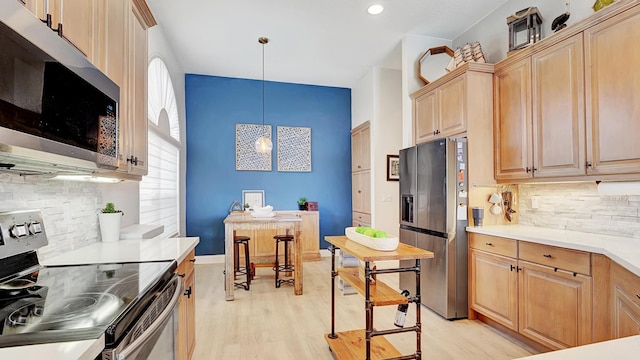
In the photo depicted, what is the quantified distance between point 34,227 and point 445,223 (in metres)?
2.90

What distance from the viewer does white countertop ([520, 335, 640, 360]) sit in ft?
2.31

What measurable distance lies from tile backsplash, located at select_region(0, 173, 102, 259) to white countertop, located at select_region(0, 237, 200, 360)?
0.25 feet

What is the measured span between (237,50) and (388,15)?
2.12 metres

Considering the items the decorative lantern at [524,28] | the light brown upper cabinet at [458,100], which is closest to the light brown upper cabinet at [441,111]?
the light brown upper cabinet at [458,100]

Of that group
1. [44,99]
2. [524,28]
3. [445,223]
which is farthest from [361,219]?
[44,99]

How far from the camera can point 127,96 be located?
192cm

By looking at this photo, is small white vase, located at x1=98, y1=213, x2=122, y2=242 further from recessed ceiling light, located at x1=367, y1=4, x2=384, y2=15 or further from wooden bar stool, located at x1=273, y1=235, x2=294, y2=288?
recessed ceiling light, located at x1=367, y1=4, x2=384, y2=15

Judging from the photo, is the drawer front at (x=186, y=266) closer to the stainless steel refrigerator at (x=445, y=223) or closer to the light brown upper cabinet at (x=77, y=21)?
the light brown upper cabinet at (x=77, y=21)

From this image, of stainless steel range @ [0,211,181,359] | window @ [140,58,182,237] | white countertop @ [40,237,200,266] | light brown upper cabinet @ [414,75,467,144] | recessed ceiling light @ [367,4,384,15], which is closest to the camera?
stainless steel range @ [0,211,181,359]

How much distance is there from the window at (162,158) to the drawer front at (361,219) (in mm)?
2856

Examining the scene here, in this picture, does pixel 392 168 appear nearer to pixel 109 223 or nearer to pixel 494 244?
pixel 494 244

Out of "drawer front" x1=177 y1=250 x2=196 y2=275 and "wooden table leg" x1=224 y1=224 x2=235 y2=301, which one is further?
"wooden table leg" x1=224 y1=224 x2=235 y2=301

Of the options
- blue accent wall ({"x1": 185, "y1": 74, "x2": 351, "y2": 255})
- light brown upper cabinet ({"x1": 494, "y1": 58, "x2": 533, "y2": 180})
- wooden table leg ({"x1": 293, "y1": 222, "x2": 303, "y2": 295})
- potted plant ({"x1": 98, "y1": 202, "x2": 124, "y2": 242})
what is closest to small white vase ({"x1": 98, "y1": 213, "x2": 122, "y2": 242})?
potted plant ({"x1": 98, "y1": 202, "x2": 124, "y2": 242})

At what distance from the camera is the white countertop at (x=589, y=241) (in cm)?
161
